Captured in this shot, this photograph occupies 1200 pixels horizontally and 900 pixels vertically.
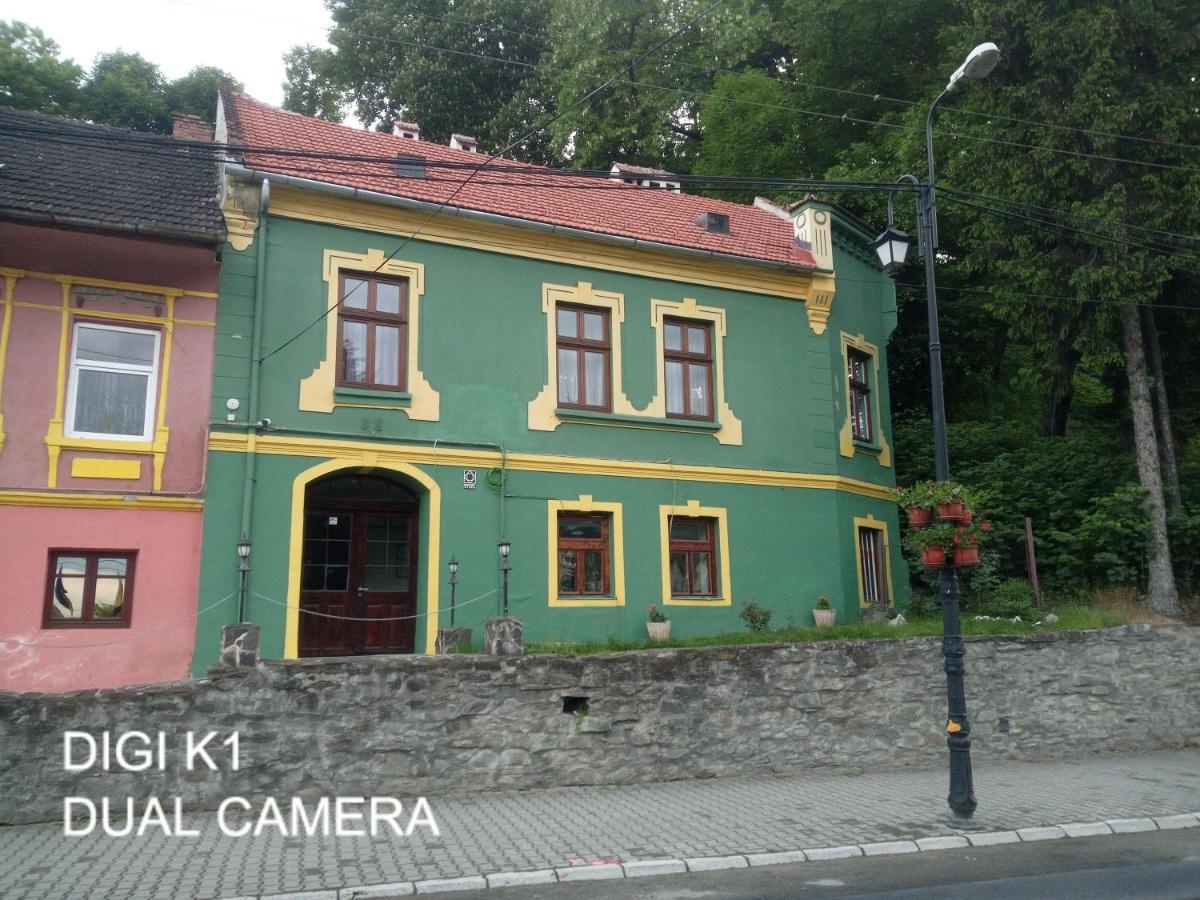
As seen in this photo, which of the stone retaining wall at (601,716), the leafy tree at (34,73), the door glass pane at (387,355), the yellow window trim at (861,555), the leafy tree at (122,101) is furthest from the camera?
the leafy tree at (122,101)

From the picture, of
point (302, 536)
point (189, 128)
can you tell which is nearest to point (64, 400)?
point (302, 536)

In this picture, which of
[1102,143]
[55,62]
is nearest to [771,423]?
[1102,143]

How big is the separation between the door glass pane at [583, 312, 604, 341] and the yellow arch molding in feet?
12.6

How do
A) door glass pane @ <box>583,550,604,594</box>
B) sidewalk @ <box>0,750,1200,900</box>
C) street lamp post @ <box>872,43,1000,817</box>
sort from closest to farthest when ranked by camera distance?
1. sidewalk @ <box>0,750,1200,900</box>
2. street lamp post @ <box>872,43,1000,817</box>
3. door glass pane @ <box>583,550,604,594</box>

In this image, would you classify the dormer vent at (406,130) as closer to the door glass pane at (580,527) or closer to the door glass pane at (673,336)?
the door glass pane at (673,336)

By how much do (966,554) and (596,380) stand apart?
762 cm

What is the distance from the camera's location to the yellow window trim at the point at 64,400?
508 inches

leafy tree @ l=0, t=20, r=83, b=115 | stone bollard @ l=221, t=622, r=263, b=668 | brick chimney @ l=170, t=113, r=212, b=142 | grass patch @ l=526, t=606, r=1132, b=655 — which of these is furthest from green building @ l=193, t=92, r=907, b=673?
leafy tree @ l=0, t=20, r=83, b=115

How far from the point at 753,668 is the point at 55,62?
2872 centimetres

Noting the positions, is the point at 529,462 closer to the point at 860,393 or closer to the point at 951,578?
the point at 951,578

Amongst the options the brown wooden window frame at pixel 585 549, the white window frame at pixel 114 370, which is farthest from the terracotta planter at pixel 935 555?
the white window frame at pixel 114 370

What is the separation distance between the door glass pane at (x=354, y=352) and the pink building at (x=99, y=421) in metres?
1.88

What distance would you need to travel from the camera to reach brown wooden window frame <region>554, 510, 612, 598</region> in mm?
15484

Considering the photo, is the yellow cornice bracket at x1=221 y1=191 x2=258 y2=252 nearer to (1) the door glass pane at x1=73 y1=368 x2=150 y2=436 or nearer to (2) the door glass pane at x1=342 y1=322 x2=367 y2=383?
(2) the door glass pane at x1=342 y1=322 x2=367 y2=383
